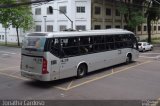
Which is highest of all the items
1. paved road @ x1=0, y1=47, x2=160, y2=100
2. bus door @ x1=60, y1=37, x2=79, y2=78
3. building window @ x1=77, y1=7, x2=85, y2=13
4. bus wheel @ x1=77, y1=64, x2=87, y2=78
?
building window @ x1=77, y1=7, x2=85, y2=13

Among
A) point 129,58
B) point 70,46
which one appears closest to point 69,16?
point 129,58

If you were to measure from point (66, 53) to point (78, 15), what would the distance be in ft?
105

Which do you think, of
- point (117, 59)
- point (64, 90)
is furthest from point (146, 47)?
point (64, 90)

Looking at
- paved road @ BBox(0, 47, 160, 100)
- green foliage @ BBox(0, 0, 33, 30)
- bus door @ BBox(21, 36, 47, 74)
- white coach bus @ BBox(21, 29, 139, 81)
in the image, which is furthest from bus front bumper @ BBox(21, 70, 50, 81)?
green foliage @ BBox(0, 0, 33, 30)

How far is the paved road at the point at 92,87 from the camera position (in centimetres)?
1133

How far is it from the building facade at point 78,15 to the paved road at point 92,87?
27.5 metres

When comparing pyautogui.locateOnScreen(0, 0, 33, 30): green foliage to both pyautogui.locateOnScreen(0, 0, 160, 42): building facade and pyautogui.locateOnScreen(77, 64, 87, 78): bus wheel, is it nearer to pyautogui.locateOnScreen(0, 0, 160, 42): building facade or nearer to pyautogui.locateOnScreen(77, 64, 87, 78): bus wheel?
pyautogui.locateOnScreen(0, 0, 160, 42): building facade

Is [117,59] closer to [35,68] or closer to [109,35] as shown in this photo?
[109,35]

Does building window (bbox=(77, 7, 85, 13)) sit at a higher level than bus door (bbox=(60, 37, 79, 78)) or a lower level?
higher

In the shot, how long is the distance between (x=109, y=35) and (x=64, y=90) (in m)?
6.76

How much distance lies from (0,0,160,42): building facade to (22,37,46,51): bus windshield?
28479 mm

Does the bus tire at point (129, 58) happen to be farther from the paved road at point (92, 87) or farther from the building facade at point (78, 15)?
the building facade at point (78, 15)

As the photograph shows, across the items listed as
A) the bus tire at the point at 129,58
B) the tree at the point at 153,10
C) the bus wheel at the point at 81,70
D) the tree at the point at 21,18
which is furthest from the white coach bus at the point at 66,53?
A: the tree at the point at 21,18

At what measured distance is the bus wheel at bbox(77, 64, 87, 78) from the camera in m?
15.1
